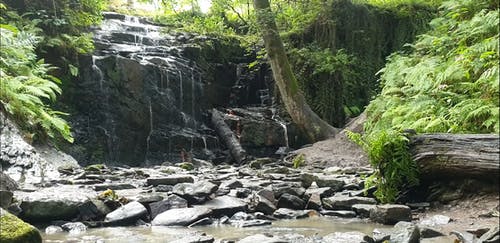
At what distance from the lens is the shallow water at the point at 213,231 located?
3.61 meters

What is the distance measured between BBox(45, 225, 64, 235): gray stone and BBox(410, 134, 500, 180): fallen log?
11.7 feet

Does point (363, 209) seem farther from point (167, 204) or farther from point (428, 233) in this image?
point (167, 204)

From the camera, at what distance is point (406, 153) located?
4.45 m

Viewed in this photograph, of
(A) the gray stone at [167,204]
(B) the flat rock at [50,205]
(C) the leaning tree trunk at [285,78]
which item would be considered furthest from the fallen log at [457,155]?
(C) the leaning tree trunk at [285,78]

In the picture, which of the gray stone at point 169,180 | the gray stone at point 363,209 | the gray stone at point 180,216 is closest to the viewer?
the gray stone at point 180,216

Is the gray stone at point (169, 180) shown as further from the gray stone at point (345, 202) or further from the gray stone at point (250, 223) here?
the gray stone at point (345, 202)

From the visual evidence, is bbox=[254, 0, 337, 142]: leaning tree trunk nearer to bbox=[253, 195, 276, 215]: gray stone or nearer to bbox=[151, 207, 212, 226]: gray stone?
bbox=[253, 195, 276, 215]: gray stone

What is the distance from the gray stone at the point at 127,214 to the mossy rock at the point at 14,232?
1.34m

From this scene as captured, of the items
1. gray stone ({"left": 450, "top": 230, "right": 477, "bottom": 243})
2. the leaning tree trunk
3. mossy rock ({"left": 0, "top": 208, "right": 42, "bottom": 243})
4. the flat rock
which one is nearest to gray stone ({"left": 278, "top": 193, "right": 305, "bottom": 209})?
gray stone ({"left": 450, "top": 230, "right": 477, "bottom": 243})

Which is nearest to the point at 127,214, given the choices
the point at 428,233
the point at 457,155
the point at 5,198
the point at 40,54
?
the point at 5,198

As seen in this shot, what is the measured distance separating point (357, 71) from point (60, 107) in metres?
8.75

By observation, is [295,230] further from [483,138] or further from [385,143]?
[483,138]

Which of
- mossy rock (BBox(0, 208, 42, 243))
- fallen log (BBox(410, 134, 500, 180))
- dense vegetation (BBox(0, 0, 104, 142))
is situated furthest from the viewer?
dense vegetation (BBox(0, 0, 104, 142))

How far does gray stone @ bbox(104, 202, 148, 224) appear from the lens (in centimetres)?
421
